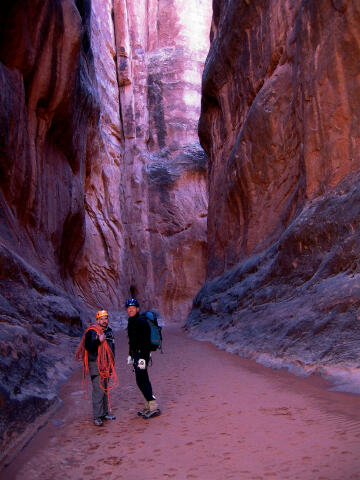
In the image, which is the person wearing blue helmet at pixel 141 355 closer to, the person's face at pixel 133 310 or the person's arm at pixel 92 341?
the person's face at pixel 133 310

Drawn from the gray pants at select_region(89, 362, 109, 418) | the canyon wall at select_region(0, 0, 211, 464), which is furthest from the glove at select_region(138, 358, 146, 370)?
the canyon wall at select_region(0, 0, 211, 464)

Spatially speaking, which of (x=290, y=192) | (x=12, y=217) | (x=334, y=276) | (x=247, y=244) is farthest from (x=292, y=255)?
(x=12, y=217)

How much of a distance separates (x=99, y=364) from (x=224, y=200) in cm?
1281

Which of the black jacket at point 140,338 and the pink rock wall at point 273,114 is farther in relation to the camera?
the pink rock wall at point 273,114

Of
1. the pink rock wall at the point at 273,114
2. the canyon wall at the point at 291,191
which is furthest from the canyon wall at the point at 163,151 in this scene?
the canyon wall at the point at 291,191

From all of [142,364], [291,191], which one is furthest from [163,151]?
[142,364]

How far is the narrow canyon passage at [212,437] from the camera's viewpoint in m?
3.01

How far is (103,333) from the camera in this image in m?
4.93

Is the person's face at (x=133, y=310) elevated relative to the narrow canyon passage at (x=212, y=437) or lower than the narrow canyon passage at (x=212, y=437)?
elevated

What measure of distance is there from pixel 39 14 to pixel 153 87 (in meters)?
22.1

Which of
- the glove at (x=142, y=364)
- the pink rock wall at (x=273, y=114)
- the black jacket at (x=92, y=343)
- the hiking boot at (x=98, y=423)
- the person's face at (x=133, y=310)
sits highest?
the pink rock wall at (x=273, y=114)

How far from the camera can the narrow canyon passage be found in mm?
3005

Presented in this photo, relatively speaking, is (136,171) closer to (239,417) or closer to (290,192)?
(290,192)

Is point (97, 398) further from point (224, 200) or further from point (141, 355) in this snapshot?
point (224, 200)
